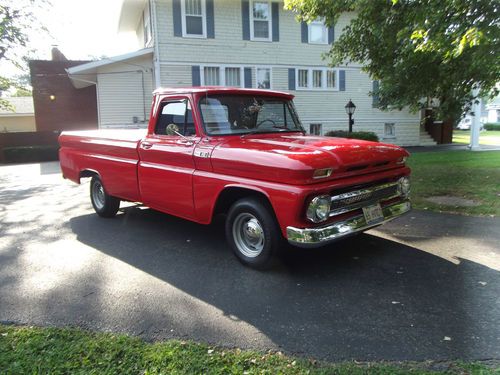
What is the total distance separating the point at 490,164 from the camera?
12.5 meters

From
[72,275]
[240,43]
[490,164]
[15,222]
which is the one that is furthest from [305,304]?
[240,43]

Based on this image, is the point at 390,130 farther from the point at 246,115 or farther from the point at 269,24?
the point at 246,115

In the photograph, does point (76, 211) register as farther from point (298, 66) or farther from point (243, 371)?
point (298, 66)

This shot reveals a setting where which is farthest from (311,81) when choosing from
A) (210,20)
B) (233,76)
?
(210,20)

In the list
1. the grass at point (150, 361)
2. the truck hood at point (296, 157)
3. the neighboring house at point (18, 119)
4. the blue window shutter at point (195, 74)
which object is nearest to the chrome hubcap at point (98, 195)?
the truck hood at point (296, 157)

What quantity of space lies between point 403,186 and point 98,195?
4964 millimetres

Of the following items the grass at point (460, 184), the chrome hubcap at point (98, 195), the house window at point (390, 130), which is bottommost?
the grass at point (460, 184)

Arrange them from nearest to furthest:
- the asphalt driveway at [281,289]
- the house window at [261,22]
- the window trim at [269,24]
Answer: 1. the asphalt driveway at [281,289]
2. the window trim at [269,24]
3. the house window at [261,22]

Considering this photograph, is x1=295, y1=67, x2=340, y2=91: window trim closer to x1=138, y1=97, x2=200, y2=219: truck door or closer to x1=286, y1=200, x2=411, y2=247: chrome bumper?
x1=138, y1=97, x2=200, y2=219: truck door

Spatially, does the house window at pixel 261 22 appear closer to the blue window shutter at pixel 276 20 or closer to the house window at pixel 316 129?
the blue window shutter at pixel 276 20

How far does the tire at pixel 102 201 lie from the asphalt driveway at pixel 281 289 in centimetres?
65

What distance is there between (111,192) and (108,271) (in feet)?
6.99

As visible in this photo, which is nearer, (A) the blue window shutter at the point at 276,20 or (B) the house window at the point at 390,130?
(A) the blue window shutter at the point at 276,20

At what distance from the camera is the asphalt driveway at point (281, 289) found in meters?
3.14
